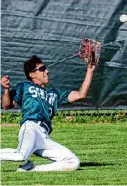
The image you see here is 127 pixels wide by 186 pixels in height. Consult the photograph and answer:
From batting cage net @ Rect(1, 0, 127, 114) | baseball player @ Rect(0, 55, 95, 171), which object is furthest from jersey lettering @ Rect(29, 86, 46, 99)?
batting cage net @ Rect(1, 0, 127, 114)

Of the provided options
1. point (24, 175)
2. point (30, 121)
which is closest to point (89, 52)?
point (30, 121)

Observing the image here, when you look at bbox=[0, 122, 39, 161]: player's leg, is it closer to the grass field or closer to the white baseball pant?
the white baseball pant

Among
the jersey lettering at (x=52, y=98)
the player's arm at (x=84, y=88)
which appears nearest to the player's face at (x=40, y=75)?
the jersey lettering at (x=52, y=98)

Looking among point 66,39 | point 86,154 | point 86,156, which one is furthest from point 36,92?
point 66,39

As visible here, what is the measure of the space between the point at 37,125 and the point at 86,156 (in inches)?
66.4

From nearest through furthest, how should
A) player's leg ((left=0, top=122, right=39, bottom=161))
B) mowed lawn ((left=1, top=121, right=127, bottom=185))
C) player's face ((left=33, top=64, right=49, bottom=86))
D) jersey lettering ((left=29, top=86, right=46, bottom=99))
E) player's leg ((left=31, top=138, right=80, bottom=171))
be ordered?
mowed lawn ((left=1, top=121, right=127, bottom=185)) < player's leg ((left=0, top=122, right=39, bottom=161)) < player's leg ((left=31, top=138, right=80, bottom=171)) < jersey lettering ((left=29, top=86, right=46, bottom=99)) < player's face ((left=33, top=64, right=49, bottom=86))

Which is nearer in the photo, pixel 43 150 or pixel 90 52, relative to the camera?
pixel 43 150

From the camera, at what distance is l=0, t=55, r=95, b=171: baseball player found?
770 centimetres

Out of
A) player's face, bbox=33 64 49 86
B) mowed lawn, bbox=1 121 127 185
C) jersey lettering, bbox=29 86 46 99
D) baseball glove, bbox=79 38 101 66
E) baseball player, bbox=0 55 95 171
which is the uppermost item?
baseball glove, bbox=79 38 101 66

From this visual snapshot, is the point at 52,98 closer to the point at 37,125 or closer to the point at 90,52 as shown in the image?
the point at 37,125

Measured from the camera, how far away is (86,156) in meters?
9.41

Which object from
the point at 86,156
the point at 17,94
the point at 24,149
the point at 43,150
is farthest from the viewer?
the point at 86,156

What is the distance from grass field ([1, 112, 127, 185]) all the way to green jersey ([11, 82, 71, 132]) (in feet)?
1.77

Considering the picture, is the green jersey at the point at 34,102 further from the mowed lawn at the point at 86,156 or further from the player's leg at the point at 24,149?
the mowed lawn at the point at 86,156
